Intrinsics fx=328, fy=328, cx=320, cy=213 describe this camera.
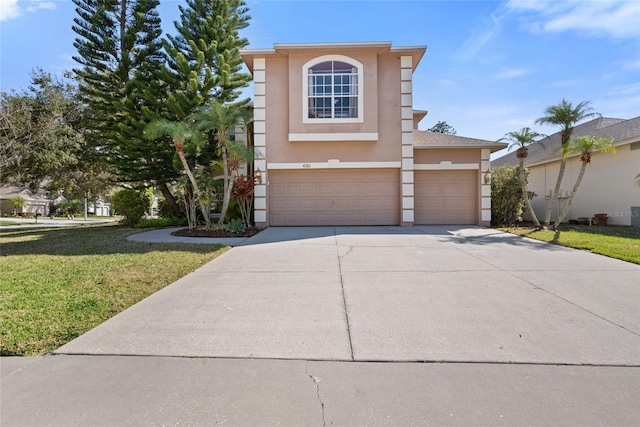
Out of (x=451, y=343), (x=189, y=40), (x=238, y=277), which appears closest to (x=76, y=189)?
(x=189, y=40)

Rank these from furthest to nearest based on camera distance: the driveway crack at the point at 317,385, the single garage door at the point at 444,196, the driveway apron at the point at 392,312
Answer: the single garage door at the point at 444,196, the driveway apron at the point at 392,312, the driveway crack at the point at 317,385

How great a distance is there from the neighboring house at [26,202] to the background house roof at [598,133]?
47.7 meters

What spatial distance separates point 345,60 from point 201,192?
24.4ft

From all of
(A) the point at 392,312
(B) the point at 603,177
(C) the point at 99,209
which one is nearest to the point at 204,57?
(A) the point at 392,312

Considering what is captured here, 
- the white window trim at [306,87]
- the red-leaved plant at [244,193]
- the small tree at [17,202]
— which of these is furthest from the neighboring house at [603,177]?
the small tree at [17,202]

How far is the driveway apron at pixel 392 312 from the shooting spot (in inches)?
125

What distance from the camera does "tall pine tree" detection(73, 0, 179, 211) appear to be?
14070 millimetres

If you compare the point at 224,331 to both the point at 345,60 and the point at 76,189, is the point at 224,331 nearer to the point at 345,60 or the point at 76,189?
the point at 345,60

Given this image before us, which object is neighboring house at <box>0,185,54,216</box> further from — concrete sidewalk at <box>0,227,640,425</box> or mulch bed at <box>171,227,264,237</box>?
concrete sidewalk at <box>0,227,640,425</box>

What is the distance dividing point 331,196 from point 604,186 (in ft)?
41.6

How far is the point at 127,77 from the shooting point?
1445 centimetres

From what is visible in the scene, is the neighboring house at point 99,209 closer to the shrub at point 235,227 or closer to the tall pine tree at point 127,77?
the tall pine tree at point 127,77

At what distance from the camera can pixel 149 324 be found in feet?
12.4

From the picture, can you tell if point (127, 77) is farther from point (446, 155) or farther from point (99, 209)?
point (99, 209)
